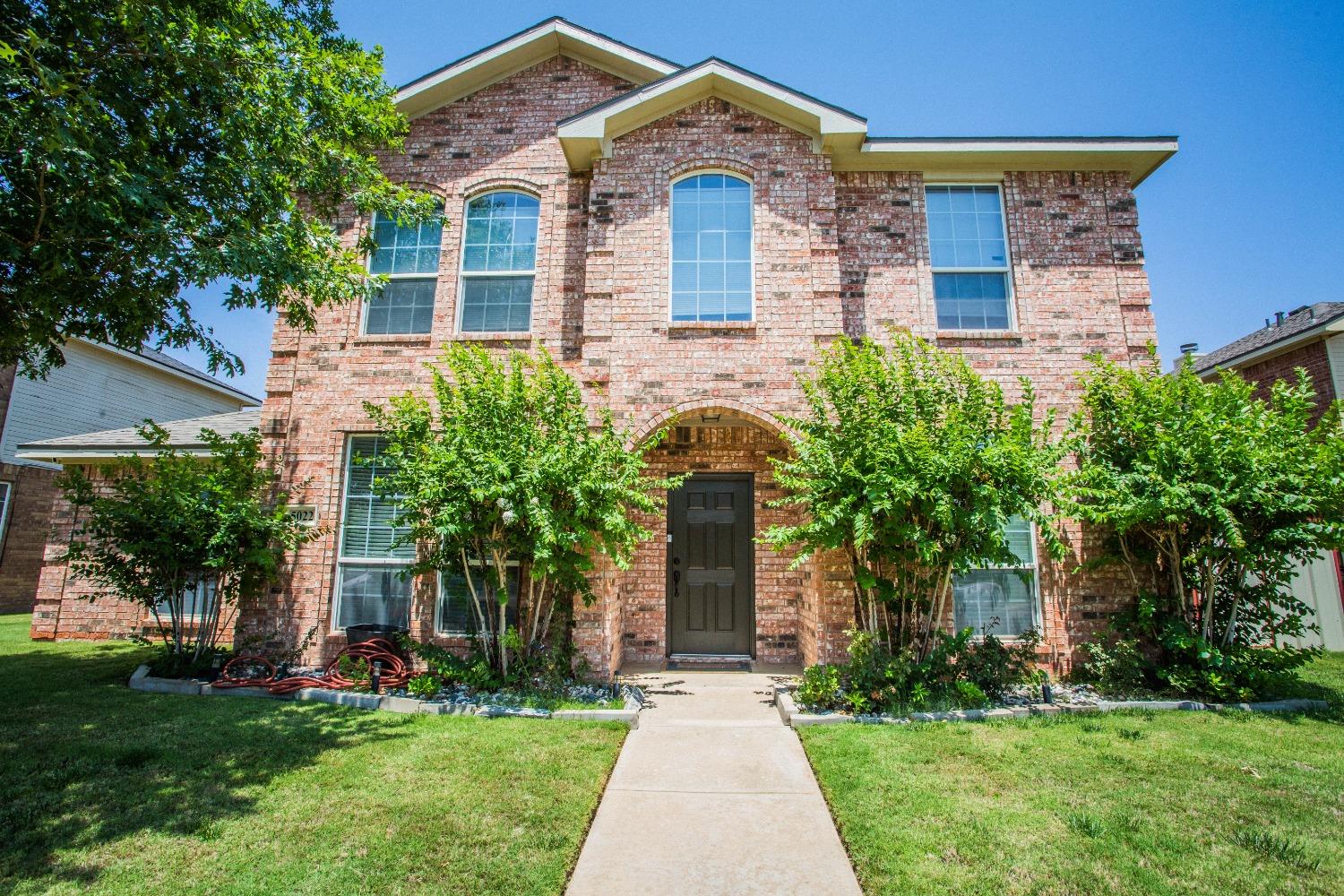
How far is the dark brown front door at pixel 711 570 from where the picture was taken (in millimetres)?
8359

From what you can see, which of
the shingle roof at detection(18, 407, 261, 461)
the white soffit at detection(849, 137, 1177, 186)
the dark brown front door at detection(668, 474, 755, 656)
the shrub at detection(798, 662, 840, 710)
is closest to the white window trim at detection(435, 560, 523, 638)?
the dark brown front door at detection(668, 474, 755, 656)

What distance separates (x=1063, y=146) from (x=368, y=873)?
33.1 feet

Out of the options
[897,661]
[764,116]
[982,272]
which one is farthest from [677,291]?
[897,661]

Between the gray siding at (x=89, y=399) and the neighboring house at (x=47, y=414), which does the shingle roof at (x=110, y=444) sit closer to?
the neighboring house at (x=47, y=414)

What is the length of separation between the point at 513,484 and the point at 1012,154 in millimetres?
7504

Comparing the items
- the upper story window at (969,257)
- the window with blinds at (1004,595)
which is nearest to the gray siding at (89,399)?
the upper story window at (969,257)

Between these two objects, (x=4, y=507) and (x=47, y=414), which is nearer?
(x=4, y=507)

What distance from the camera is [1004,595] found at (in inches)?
297

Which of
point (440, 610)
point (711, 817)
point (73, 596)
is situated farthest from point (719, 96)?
point (73, 596)

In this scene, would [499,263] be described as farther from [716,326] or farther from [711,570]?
[711,570]

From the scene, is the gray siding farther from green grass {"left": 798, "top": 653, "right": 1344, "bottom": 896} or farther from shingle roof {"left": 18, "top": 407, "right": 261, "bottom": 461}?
green grass {"left": 798, "top": 653, "right": 1344, "bottom": 896}

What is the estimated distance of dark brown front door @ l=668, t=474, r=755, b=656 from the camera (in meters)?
8.36

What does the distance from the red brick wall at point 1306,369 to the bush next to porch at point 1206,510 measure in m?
6.47

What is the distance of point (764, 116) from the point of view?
26.7ft
